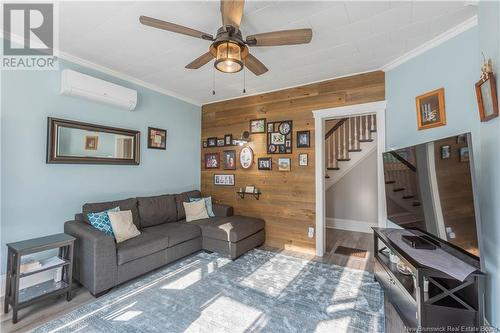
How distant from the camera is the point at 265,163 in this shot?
12.9 ft

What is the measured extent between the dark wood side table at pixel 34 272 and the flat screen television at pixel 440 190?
321 centimetres

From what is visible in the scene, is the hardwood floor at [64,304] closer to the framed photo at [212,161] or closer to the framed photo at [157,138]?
the framed photo at [212,161]

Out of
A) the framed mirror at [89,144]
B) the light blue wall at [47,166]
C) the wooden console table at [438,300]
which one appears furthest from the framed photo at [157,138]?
the wooden console table at [438,300]

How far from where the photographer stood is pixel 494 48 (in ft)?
5.55

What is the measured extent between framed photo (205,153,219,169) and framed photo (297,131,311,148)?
65.6 inches

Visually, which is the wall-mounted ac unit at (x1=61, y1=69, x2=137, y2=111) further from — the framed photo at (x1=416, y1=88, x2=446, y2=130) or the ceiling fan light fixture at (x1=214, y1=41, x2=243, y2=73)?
the framed photo at (x1=416, y1=88, x2=446, y2=130)

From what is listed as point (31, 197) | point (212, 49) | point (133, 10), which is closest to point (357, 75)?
point (212, 49)

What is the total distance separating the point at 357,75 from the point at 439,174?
2.03 m

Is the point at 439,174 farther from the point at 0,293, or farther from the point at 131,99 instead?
the point at 0,293

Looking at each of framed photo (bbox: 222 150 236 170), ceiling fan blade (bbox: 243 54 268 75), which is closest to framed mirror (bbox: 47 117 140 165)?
framed photo (bbox: 222 150 236 170)

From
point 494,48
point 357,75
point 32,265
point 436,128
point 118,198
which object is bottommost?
point 32,265

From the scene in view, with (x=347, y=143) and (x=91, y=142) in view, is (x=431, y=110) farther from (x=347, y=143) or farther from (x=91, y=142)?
(x=91, y=142)

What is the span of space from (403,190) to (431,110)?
3.08ft

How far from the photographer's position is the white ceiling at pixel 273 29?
1938 mm
